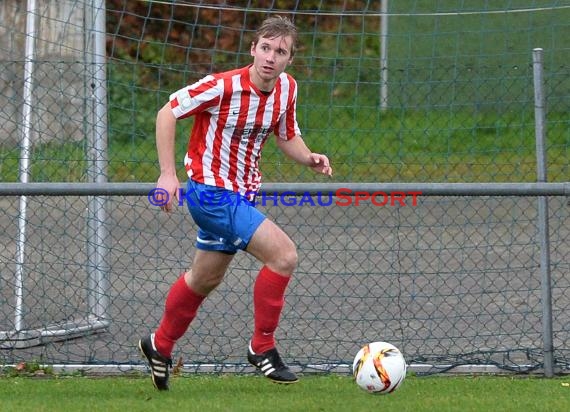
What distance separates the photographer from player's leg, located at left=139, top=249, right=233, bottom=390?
5.53 metres

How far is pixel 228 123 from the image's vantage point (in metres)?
5.40

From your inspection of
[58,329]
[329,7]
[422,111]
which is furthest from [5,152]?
[329,7]

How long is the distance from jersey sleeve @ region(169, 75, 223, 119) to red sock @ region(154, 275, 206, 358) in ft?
2.79

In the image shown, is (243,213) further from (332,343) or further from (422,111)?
(422,111)

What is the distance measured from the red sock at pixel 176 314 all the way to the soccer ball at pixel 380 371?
876mm

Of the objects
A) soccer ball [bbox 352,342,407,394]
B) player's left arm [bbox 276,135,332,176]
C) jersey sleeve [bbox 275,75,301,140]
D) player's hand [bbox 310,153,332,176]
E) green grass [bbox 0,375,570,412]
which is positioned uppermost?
jersey sleeve [bbox 275,75,301,140]

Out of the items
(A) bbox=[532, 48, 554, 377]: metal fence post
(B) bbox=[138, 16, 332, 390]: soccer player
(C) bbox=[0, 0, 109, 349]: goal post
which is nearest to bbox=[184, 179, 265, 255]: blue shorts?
(B) bbox=[138, 16, 332, 390]: soccer player

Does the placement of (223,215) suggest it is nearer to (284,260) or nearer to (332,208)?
(284,260)

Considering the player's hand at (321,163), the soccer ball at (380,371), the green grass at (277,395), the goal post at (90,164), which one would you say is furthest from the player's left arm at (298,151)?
the goal post at (90,164)

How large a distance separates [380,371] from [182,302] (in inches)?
40.4

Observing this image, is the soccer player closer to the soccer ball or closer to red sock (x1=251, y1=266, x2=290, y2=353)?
red sock (x1=251, y1=266, x2=290, y2=353)

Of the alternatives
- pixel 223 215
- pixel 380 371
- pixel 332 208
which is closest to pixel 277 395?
pixel 380 371

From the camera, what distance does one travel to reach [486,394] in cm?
574

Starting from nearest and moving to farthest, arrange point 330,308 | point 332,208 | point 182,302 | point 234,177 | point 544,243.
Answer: point 234,177 < point 182,302 < point 544,243 < point 330,308 < point 332,208
